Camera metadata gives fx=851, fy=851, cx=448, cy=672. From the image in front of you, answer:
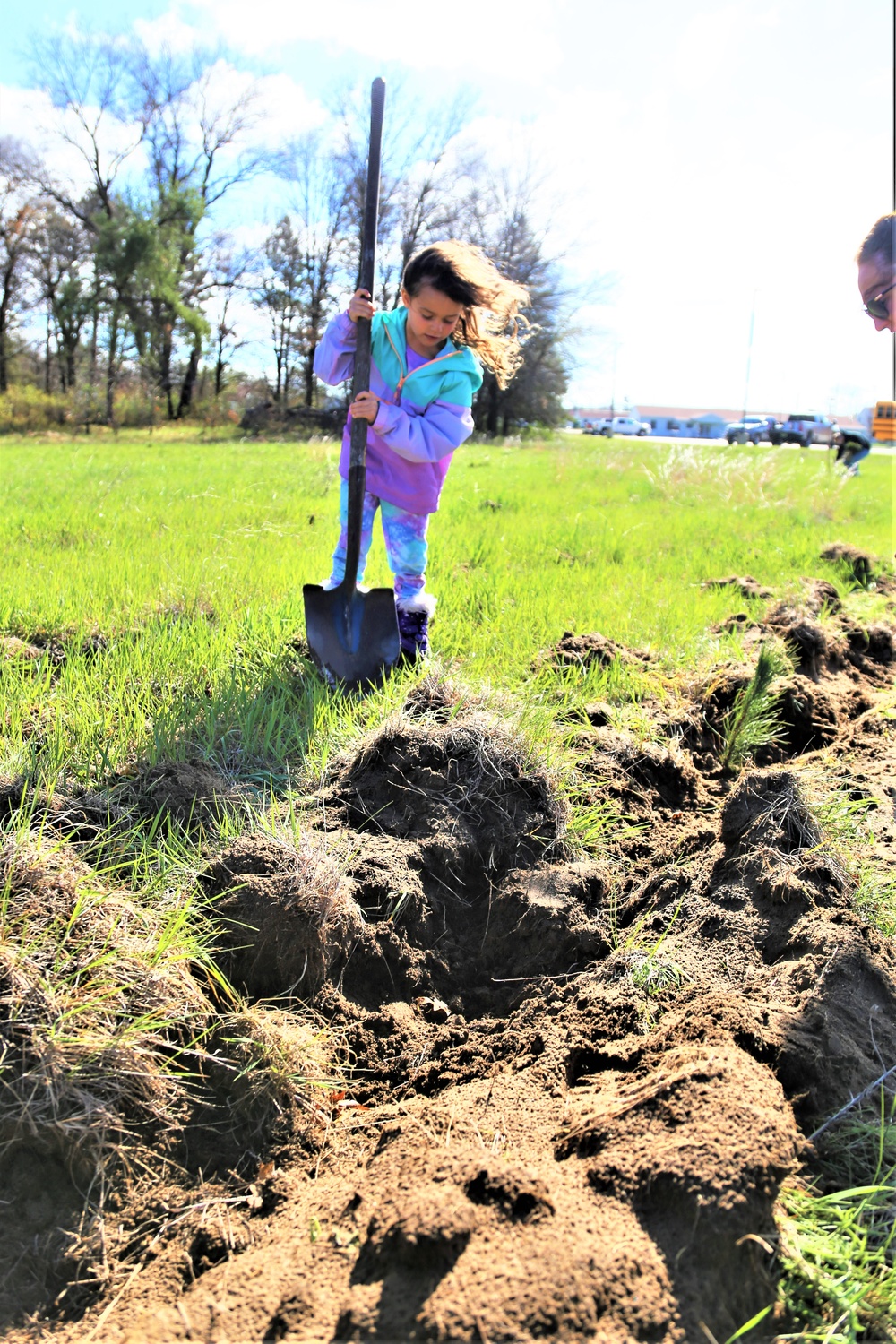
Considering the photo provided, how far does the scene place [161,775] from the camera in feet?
7.96

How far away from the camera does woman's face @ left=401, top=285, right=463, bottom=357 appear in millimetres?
Answer: 3312

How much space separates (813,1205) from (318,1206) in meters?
0.85

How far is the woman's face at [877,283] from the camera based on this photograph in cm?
296

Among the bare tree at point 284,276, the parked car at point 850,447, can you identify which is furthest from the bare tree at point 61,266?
the parked car at point 850,447

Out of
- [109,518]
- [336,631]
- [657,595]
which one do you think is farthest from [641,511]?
[336,631]

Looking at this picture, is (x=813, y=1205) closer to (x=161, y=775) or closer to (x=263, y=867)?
(x=263, y=867)

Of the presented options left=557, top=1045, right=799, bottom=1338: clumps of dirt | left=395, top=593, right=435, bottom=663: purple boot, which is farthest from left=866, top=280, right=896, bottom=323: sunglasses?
left=557, top=1045, right=799, bottom=1338: clumps of dirt

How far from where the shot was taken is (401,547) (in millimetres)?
3721

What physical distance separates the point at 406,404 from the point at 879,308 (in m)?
1.80

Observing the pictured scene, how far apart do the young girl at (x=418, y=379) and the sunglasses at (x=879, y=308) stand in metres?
1.32

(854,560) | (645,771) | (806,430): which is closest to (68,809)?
(645,771)

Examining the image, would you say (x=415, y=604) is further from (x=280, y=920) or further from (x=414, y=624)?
(x=280, y=920)

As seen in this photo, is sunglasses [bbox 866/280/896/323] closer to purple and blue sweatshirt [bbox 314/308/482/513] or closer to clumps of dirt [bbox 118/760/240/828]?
purple and blue sweatshirt [bbox 314/308/482/513]

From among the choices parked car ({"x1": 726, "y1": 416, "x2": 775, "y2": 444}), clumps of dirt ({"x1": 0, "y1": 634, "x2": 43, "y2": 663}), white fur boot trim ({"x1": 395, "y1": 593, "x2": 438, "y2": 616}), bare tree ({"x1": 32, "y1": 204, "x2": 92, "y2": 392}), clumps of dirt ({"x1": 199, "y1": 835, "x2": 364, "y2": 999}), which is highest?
bare tree ({"x1": 32, "y1": 204, "x2": 92, "y2": 392})
